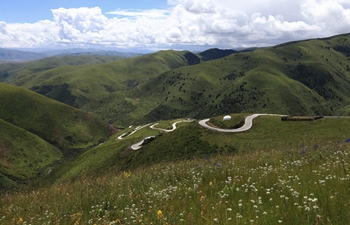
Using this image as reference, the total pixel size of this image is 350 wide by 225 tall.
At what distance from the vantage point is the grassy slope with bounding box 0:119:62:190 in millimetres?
159875

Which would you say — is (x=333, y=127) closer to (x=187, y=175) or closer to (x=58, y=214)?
(x=187, y=175)

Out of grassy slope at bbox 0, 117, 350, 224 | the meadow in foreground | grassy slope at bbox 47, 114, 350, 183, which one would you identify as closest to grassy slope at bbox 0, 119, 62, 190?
grassy slope at bbox 47, 114, 350, 183

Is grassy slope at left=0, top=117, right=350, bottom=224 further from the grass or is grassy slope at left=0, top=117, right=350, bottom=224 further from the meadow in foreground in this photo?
the grass

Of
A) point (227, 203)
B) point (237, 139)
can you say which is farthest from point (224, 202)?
point (237, 139)

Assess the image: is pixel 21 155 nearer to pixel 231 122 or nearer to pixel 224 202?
pixel 231 122

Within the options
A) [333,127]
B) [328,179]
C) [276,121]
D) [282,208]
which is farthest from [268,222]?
[276,121]

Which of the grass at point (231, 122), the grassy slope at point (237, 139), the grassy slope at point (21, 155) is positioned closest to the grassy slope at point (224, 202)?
the grassy slope at point (237, 139)

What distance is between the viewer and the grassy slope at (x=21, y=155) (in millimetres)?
159875

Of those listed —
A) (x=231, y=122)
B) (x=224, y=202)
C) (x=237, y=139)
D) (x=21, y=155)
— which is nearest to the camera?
(x=224, y=202)

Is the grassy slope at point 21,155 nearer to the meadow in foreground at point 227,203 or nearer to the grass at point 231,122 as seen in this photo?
the grass at point 231,122

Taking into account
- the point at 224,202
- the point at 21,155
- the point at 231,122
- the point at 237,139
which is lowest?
the point at 21,155

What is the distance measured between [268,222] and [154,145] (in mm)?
74014

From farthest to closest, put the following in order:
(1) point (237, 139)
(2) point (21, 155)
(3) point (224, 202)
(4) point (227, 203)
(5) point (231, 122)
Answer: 1. (2) point (21, 155)
2. (5) point (231, 122)
3. (1) point (237, 139)
4. (3) point (224, 202)
5. (4) point (227, 203)

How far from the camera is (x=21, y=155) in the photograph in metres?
176
